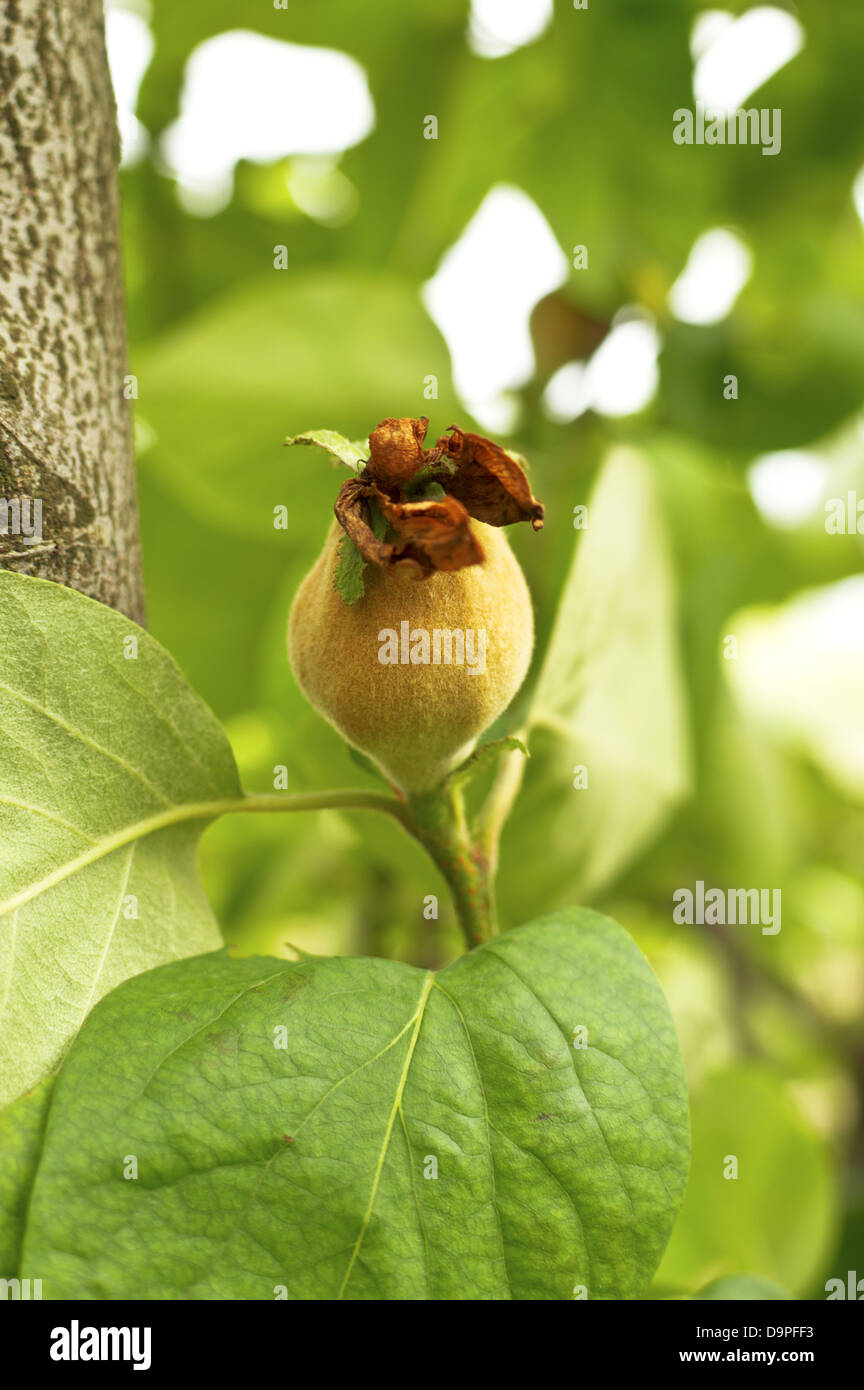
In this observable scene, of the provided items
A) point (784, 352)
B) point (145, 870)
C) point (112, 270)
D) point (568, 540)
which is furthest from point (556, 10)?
point (145, 870)

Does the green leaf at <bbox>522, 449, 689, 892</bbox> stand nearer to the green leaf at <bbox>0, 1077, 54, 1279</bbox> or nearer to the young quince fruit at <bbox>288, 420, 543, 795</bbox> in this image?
the young quince fruit at <bbox>288, 420, 543, 795</bbox>

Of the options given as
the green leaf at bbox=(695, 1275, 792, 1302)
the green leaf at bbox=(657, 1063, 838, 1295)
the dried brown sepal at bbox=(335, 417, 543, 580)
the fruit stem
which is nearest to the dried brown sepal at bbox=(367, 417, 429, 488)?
the dried brown sepal at bbox=(335, 417, 543, 580)

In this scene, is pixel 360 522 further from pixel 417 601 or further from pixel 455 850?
pixel 455 850

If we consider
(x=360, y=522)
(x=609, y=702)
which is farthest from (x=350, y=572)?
(x=609, y=702)

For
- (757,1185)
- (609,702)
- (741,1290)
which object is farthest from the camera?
(757,1185)

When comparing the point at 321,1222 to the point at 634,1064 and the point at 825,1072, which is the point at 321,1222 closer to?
the point at 634,1064
